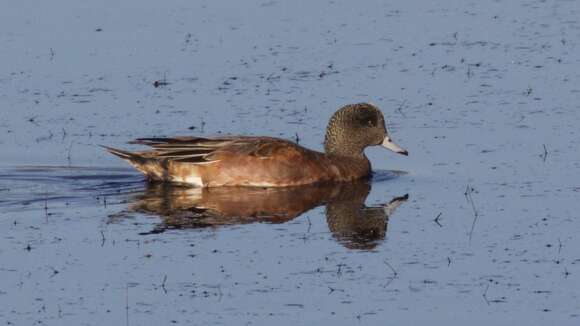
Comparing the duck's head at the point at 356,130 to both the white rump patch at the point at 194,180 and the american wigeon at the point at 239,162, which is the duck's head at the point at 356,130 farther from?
the white rump patch at the point at 194,180

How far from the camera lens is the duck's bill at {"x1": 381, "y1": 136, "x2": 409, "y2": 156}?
1466 centimetres

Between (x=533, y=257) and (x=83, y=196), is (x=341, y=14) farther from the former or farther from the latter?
(x=533, y=257)

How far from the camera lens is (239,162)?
566 inches

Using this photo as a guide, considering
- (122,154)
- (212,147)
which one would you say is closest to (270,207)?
(212,147)

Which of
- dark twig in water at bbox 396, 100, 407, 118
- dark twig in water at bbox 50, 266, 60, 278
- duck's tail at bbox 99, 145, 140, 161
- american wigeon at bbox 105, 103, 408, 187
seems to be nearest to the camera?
dark twig in water at bbox 50, 266, 60, 278

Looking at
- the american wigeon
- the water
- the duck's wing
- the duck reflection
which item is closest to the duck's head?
the american wigeon

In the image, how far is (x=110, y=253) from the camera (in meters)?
11.5

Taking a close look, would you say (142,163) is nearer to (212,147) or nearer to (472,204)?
(212,147)

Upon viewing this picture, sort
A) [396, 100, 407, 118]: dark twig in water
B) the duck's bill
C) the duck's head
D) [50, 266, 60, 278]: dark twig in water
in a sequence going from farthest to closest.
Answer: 1. [396, 100, 407, 118]: dark twig in water
2. the duck's head
3. the duck's bill
4. [50, 266, 60, 278]: dark twig in water

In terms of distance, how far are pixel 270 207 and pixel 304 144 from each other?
7.36ft

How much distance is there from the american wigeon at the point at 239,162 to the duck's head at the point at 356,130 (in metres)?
0.15

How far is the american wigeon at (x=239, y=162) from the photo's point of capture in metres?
14.3

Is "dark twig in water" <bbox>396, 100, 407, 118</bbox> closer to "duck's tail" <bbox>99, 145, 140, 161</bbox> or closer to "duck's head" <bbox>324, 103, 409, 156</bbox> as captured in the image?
"duck's head" <bbox>324, 103, 409, 156</bbox>

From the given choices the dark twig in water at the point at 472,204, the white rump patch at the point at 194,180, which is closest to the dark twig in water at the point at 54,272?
the dark twig in water at the point at 472,204
